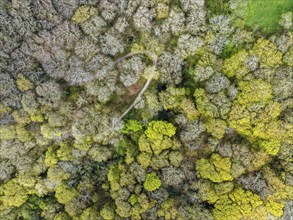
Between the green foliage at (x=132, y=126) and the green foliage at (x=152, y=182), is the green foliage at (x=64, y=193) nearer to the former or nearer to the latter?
the green foliage at (x=152, y=182)

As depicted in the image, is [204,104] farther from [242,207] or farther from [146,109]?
[242,207]

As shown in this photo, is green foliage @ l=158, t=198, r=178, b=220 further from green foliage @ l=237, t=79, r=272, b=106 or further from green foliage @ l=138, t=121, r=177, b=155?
green foliage @ l=237, t=79, r=272, b=106

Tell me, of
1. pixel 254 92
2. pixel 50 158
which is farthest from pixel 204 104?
pixel 50 158

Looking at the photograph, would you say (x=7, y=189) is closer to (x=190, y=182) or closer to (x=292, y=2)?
(x=190, y=182)

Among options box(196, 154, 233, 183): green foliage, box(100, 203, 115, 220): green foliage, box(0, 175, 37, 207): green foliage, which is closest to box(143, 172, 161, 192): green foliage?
box(100, 203, 115, 220): green foliage

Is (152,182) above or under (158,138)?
under

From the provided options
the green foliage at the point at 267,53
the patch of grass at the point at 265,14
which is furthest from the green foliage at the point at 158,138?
the patch of grass at the point at 265,14
